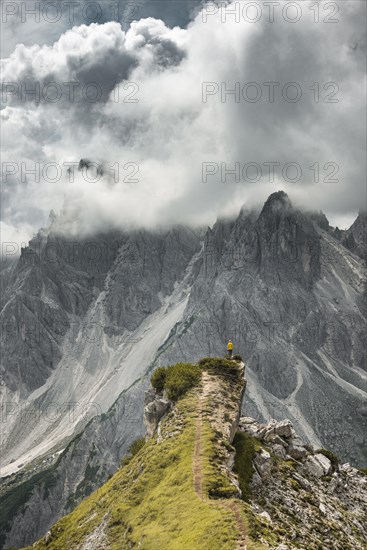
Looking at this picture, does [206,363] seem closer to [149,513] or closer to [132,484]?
[132,484]

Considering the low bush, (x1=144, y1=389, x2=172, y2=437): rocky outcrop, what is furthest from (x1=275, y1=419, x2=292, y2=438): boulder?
(x1=144, y1=389, x2=172, y2=437): rocky outcrop

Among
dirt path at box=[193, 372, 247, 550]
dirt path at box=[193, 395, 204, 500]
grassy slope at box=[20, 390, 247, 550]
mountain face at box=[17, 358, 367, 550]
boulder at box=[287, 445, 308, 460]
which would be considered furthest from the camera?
boulder at box=[287, 445, 308, 460]

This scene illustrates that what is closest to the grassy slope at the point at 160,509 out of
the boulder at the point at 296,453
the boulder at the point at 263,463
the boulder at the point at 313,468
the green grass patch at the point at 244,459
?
the green grass patch at the point at 244,459

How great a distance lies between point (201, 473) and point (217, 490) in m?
2.81

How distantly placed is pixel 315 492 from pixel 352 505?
8561 mm

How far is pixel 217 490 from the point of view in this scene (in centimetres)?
3850

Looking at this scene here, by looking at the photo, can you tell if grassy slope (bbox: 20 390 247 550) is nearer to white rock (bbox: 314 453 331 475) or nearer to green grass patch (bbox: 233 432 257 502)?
green grass patch (bbox: 233 432 257 502)

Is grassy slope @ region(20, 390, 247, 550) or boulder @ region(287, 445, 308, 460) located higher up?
grassy slope @ region(20, 390, 247, 550)

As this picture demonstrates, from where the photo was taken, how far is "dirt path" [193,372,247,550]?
31.3m

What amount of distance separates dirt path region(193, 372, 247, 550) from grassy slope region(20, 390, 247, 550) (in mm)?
407

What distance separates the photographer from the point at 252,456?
5069 cm

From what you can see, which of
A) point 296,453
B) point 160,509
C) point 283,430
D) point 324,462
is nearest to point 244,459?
point 160,509

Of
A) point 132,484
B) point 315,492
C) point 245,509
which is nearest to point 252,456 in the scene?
point 315,492

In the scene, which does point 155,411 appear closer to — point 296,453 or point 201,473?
point 296,453
